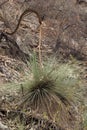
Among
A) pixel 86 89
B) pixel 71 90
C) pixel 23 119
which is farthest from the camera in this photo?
pixel 86 89

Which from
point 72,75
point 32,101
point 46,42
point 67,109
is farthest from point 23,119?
point 46,42

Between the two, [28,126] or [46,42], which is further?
[46,42]

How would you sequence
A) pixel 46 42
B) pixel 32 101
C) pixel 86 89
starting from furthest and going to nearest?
pixel 46 42 → pixel 86 89 → pixel 32 101

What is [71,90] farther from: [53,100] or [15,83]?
[15,83]

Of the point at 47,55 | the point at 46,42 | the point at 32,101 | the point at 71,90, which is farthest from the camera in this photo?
the point at 46,42

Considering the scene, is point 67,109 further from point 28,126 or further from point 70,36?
point 70,36

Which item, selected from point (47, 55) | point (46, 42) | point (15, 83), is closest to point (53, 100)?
point (15, 83)
